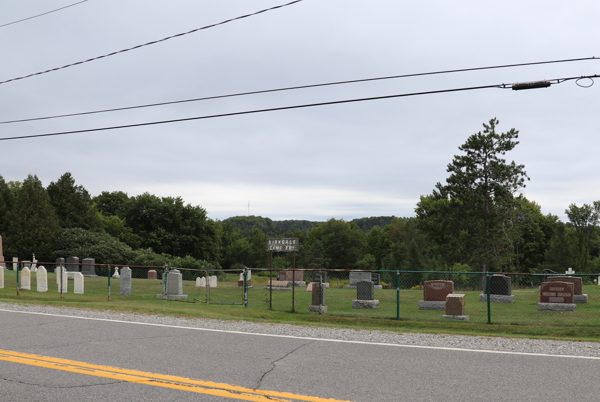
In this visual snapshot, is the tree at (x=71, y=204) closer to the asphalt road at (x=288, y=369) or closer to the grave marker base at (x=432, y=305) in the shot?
the grave marker base at (x=432, y=305)

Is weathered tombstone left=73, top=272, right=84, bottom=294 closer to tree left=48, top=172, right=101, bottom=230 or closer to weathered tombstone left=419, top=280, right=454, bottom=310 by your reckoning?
weathered tombstone left=419, top=280, right=454, bottom=310

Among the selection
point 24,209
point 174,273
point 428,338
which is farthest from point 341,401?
point 24,209

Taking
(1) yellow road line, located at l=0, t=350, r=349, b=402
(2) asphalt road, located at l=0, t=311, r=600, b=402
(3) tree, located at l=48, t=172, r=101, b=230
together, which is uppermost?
(3) tree, located at l=48, t=172, r=101, b=230

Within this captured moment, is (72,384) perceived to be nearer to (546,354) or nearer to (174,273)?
(546,354)

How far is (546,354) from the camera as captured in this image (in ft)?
27.2

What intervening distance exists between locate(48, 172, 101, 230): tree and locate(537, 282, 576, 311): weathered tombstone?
6006 cm

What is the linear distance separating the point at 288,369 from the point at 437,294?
1538cm

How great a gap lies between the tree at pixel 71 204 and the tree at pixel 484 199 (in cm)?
4340

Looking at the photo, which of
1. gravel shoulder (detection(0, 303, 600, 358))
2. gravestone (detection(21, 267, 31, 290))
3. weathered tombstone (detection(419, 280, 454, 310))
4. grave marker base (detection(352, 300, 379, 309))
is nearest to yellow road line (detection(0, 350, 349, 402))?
gravel shoulder (detection(0, 303, 600, 358))

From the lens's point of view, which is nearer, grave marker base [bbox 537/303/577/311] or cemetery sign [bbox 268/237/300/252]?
cemetery sign [bbox 268/237/300/252]

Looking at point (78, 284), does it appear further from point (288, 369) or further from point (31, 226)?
point (31, 226)

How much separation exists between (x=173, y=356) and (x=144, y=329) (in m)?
2.93

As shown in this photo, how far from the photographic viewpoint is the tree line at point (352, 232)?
2063 inches

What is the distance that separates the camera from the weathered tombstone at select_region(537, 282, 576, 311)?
2009 cm
